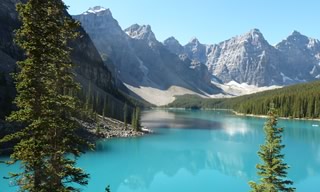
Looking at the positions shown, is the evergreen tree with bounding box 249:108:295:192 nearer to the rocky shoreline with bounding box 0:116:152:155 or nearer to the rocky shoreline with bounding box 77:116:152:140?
the rocky shoreline with bounding box 0:116:152:155

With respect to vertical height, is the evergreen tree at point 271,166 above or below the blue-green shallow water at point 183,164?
above

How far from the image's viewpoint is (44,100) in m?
15.8

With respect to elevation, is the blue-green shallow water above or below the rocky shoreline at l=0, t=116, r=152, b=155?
below

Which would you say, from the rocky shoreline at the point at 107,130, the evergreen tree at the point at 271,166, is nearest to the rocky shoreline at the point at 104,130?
the rocky shoreline at the point at 107,130

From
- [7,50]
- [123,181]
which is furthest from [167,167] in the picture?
[7,50]

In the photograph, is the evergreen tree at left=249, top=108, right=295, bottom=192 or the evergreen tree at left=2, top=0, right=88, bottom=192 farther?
the evergreen tree at left=249, top=108, right=295, bottom=192

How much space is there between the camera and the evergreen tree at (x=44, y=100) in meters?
14.9

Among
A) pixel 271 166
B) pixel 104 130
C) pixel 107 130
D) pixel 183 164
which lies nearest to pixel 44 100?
pixel 271 166

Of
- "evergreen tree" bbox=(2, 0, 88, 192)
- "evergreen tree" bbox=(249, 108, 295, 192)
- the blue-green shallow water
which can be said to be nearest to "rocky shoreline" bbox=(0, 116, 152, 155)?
the blue-green shallow water

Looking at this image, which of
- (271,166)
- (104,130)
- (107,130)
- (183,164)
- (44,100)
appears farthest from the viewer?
(107,130)

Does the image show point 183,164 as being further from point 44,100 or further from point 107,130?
point 44,100

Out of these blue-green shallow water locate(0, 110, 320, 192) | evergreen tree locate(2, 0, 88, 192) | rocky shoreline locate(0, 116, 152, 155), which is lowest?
blue-green shallow water locate(0, 110, 320, 192)

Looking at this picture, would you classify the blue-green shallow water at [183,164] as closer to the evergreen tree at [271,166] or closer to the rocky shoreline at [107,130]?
the rocky shoreline at [107,130]

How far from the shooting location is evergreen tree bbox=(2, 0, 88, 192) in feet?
49.0
